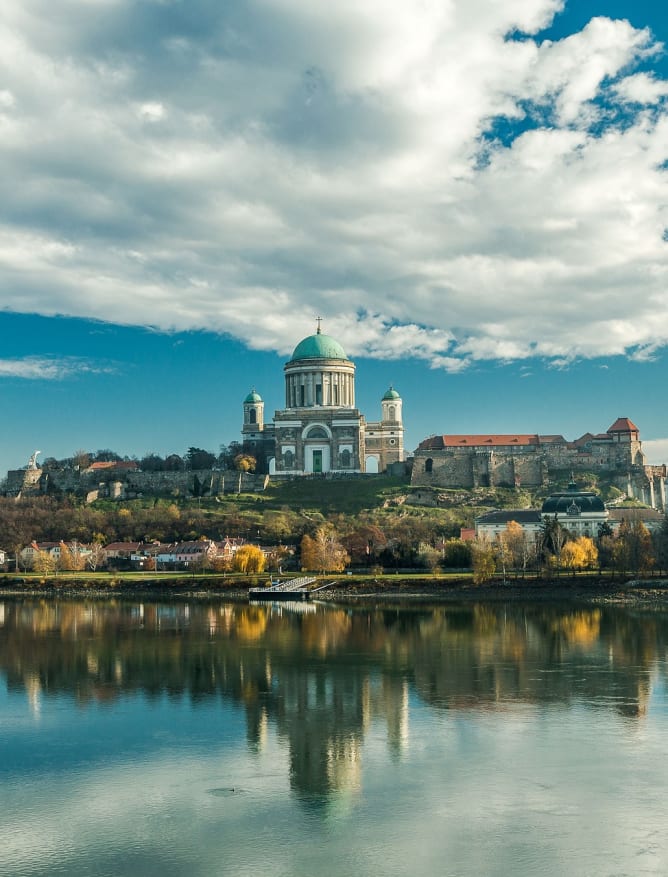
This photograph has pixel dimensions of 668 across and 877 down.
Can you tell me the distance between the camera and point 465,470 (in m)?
73.0

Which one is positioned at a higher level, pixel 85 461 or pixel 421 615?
pixel 85 461

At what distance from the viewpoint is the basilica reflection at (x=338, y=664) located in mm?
18625

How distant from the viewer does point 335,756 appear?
16.3 m

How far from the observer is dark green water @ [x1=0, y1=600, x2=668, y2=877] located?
12.1 m

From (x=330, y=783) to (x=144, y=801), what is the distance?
9.04ft

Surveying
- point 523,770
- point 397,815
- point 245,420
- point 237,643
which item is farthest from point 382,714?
point 245,420

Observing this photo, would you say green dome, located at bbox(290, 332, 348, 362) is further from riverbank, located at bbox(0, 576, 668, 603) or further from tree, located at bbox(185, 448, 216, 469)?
riverbank, located at bbox(0, 576, 668, 603)

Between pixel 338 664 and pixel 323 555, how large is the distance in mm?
26057

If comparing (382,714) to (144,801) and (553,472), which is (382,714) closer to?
(144,801)

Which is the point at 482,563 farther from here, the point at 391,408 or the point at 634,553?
the point at 391,408

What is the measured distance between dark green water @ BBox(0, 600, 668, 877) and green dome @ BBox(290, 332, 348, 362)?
51026 millimetres

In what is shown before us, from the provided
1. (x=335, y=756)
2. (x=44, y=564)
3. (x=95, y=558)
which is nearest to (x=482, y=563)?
(x=95, y=558)

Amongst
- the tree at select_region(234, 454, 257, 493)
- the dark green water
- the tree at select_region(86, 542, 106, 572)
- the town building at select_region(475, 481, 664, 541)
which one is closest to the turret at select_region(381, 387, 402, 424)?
the tree at select_region(234, 454, 257, 493)

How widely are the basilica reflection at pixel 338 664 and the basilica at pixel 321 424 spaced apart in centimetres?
3610
